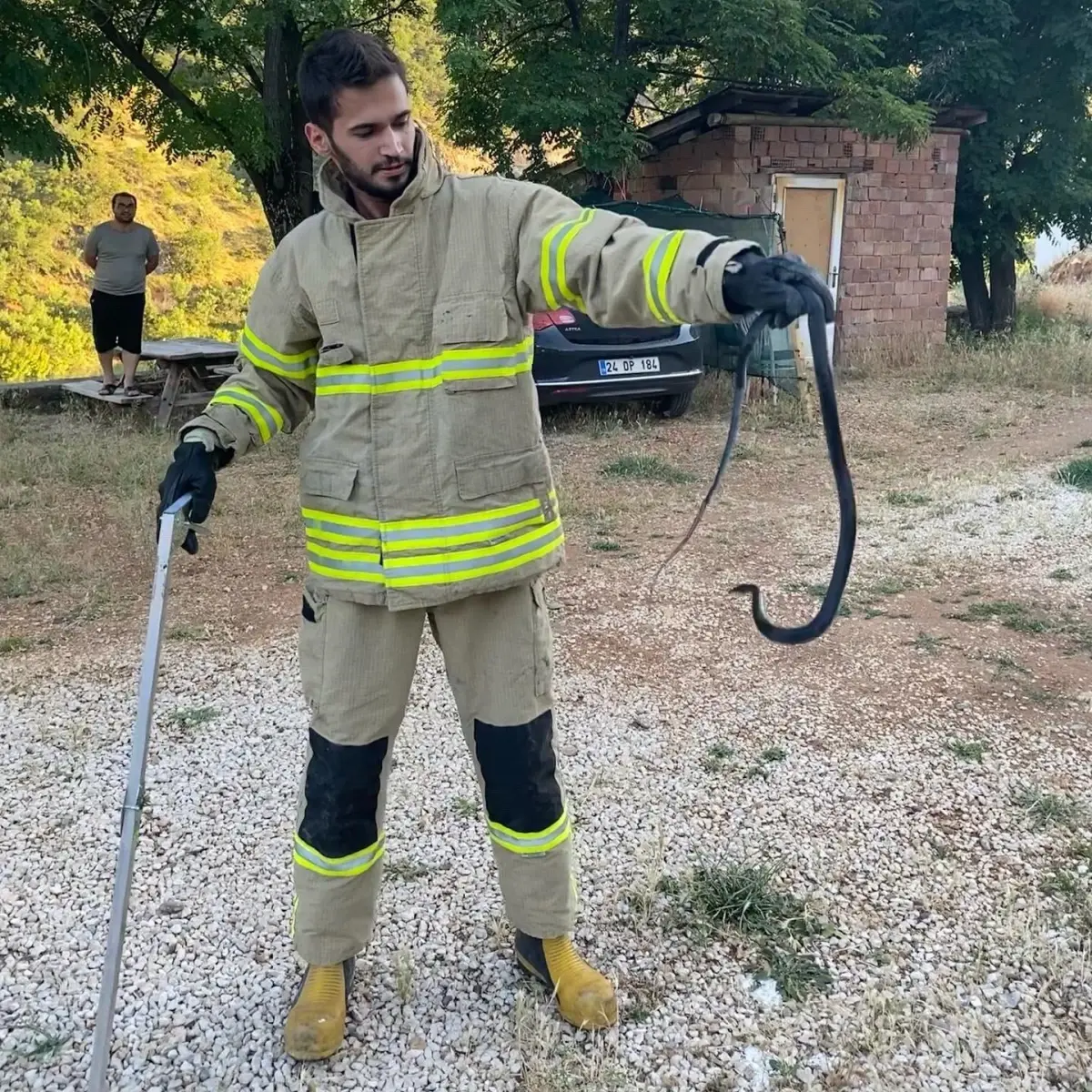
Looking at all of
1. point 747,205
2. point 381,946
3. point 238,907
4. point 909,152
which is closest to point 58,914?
point 238,907

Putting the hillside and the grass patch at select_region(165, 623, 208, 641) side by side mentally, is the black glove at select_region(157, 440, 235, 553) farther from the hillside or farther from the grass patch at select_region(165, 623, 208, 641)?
the hillside

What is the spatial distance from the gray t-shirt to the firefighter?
803 centimetres

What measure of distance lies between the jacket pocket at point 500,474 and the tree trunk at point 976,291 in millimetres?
14921

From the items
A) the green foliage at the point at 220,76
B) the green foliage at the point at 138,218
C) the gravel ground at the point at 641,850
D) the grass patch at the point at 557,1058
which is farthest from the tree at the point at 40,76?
the green foliage at the point at 138,218

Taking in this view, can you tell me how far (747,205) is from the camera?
12.1m

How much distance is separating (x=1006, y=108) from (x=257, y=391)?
14.5 metres

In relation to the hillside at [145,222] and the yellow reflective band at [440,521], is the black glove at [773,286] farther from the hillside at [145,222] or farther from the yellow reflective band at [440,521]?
the hillside at [145,222]

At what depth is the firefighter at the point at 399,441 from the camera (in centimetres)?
200

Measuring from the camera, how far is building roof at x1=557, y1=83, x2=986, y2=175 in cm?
1170

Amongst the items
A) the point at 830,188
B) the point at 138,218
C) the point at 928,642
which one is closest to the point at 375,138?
the point at 928,642

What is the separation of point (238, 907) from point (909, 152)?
12656 millimetres

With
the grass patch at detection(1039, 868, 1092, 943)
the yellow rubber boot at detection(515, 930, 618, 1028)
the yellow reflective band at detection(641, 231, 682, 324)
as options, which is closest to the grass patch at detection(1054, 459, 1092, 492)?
the grass patch at detection(1039, 868, 1092, 943)

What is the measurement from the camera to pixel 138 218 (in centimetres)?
3080

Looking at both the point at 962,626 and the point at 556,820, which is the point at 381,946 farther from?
the point at 962,626
